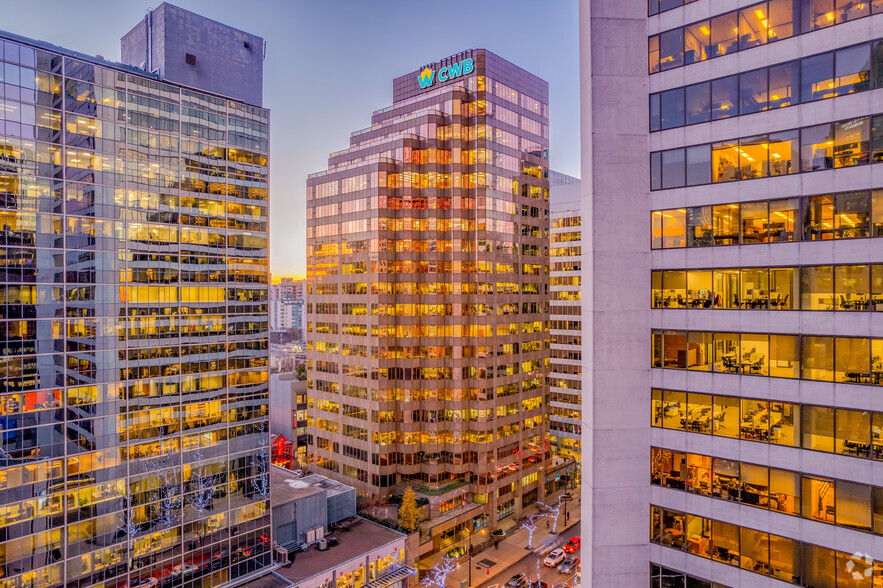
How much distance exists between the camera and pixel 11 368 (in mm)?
37781

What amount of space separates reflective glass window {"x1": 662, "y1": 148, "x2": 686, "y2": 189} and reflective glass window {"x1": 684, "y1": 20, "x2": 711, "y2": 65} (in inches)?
191

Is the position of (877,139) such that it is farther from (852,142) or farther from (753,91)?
(753,91)

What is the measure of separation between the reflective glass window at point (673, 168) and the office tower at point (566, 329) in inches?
2715

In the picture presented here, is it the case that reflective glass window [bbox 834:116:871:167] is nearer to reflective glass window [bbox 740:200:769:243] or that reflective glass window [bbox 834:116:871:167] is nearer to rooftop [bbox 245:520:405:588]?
reflective glass window [bbox 740:200:769:243]

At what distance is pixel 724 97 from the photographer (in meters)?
26.6

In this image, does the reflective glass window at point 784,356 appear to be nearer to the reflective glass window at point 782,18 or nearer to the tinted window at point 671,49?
the reflective glass window at point 782,18

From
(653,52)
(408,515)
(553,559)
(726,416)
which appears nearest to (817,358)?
(726,416)

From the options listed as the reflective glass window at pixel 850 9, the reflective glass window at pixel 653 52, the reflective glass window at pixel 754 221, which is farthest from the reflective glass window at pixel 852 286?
the reflective glass window at pixel 653 52

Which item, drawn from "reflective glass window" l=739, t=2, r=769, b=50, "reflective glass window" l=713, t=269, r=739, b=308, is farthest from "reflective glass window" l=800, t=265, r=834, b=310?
"reflective glass window" l=739, t=2, r=769, b=50

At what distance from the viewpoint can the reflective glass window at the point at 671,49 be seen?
2766 centimetres

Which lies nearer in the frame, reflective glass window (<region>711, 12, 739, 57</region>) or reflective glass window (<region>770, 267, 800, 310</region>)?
reflective glass window (<region>770, 267, 800, 310</region>)

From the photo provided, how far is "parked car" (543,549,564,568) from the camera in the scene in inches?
2542

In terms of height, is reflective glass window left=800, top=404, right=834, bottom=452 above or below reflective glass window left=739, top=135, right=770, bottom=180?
below

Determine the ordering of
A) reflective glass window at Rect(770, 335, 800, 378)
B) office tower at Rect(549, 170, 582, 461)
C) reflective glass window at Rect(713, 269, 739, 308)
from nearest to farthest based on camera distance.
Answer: reflective glass window at Rect(770, 335, 800, 378)
reflective glass window at Rect(713, 269, 739, 308)
office tower at Rect(549, 170, 582, 461)
